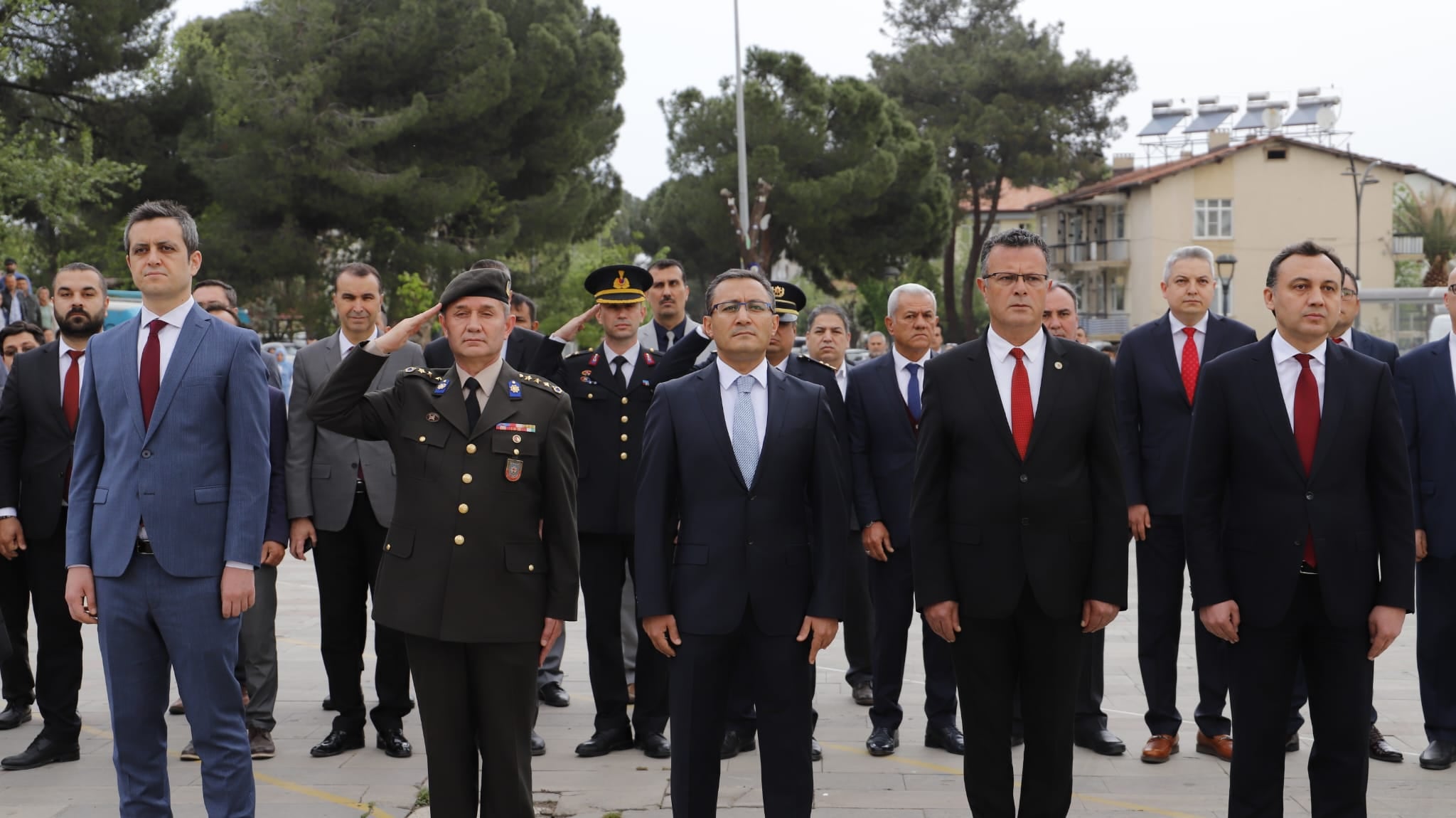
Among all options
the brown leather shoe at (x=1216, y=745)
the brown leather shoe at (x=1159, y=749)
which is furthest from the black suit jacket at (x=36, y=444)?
the brown leather shoe at (x=1216, y=745)

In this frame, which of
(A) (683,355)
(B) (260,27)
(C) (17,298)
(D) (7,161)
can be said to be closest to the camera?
(A) (683,355)

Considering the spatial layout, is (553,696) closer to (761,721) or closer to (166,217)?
(761,721)

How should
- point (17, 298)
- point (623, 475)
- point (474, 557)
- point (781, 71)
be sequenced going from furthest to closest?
point (781, 71)
point (17, 298)
point (623, 475)
point (474, 557)

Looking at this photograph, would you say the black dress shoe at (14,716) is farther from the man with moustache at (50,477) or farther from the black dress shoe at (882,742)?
the black dress shoe at (882,742)

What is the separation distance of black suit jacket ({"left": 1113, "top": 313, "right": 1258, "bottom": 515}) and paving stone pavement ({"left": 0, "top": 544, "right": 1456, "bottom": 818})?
1.27m

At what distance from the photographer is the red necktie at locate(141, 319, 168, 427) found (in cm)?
444

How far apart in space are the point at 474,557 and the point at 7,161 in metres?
25.3

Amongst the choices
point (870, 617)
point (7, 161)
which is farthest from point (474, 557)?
point (7, 161)

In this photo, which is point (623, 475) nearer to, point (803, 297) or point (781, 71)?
point (803, 297)

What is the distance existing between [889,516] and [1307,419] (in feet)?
7.54

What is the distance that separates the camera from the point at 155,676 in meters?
4.50

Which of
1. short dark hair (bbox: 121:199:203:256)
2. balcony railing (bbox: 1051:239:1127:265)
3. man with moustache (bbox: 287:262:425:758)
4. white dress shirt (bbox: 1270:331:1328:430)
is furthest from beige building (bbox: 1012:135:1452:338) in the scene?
short dark hair (bbox: 121:199:203:256)

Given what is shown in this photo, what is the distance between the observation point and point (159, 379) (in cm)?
446

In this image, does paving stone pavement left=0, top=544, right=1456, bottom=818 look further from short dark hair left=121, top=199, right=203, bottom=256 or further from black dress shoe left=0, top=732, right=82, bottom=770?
short dark hair left=121, top=199, right=203, bottom=256
